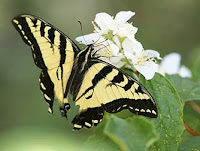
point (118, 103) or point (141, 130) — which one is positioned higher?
point (141, 130)

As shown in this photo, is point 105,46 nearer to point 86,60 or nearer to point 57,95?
point 86,60

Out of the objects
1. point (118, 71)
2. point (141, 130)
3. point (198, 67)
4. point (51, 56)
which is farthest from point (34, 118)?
point (141, 130)

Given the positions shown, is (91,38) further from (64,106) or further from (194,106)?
(194,106)

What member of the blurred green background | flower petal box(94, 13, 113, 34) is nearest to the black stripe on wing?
flower petal box(94, 13, 113, 34)

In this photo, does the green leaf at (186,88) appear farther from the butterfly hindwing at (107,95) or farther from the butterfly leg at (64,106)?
the butterfly leg at (64,106)

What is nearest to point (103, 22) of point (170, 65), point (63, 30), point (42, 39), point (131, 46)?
point (131, 46)
